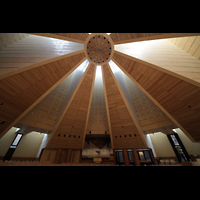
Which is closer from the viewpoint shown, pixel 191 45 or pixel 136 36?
pixel 136 36

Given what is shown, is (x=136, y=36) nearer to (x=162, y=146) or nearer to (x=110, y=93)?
(x=110, y=93)

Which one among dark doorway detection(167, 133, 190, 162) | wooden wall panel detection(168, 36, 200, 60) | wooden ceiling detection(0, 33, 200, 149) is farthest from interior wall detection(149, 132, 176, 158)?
wooden wall panel detection(168, 36, 200, 60)

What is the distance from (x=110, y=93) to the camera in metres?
11.1

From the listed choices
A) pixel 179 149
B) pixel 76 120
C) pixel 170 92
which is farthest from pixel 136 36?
pixel 179 149

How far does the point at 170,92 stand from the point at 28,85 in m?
11.0

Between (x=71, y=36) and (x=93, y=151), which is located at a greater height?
(x=71, y=36)

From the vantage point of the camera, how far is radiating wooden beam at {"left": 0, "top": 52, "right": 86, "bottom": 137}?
6.50 meters

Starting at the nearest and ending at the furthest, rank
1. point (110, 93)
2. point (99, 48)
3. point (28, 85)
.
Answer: point (28, 85) → point (99, 48) → point (110, 93)

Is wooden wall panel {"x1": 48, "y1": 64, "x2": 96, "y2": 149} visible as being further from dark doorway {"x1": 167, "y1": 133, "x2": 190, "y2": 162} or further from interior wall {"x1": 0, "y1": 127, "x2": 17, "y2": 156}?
dark doorway {"x1": 167, "y1": 133, "x2": 190, "y2": 162}

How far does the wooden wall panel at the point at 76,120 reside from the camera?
10930 millimetres

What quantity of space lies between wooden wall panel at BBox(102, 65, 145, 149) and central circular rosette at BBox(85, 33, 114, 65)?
1.57 meters
